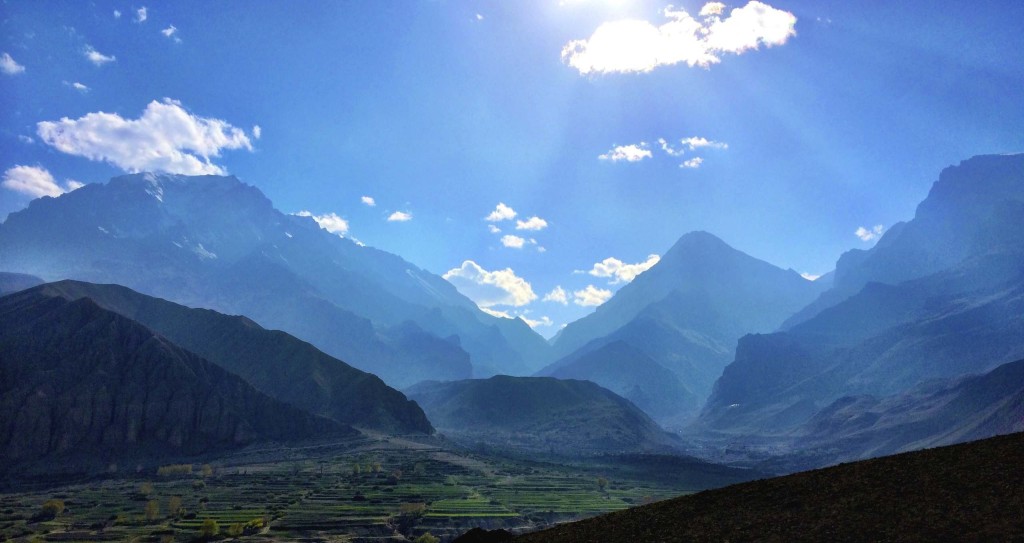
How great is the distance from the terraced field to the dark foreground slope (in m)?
82.8

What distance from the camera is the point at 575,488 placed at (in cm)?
17125

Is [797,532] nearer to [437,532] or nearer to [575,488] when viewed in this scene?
[437,532]

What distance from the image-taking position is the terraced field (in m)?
101

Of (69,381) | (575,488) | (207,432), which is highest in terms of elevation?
(69,381)

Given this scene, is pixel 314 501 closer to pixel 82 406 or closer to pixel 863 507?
pixel 82 406

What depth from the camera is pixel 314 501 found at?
127500 mm

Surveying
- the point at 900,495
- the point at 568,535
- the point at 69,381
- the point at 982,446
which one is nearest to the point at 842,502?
the point at 900,495

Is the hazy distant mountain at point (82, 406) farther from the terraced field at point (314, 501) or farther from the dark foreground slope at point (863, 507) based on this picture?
the dark foreground slope at point (863, 507)

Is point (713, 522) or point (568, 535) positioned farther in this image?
point (568, 535)

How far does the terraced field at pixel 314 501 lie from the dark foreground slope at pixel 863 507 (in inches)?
3259

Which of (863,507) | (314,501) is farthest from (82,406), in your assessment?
(863,507)

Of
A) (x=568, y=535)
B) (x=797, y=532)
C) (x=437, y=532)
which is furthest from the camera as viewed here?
(x=437, y=532)

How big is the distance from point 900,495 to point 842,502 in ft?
7.07

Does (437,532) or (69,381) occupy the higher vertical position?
(69,381)
